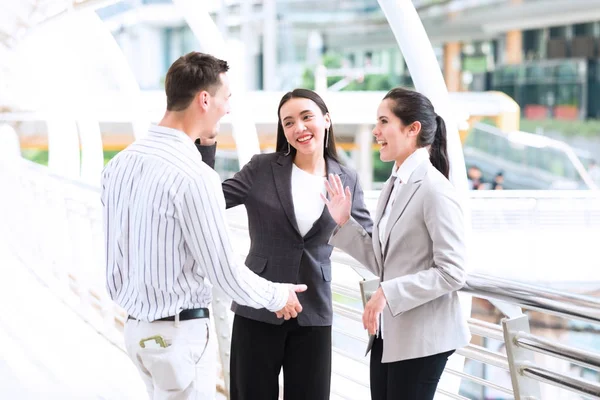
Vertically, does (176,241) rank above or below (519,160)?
above

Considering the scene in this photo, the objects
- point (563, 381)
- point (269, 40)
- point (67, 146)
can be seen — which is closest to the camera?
point (563, 381)

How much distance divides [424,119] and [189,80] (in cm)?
54

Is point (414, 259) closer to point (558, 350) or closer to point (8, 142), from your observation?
point (558, 350)

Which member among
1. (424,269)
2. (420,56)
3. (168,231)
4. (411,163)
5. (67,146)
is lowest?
(67,146)

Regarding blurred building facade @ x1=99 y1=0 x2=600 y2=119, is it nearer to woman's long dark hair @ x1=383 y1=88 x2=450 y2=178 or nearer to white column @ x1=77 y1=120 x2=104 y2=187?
white column @ x1=77 y1=120 x2=104 y2=187

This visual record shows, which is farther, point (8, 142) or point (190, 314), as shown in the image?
point (8, 142)

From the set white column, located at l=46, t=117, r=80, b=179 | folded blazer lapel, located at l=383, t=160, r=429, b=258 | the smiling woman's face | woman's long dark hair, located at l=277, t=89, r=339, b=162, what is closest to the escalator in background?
white column, located at l=46, t=117, r=80, b=179

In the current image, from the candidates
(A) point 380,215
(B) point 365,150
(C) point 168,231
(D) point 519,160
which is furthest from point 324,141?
(B) point 365,150

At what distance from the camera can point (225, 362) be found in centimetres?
285

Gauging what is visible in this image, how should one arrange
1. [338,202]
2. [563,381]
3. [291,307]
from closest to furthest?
[563,381], [291,307], [338,202]

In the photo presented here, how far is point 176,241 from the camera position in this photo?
1.76 m

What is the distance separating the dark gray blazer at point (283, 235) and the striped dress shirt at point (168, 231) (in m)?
0.30

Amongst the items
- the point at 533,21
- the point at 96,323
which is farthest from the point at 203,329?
the point at 533,21

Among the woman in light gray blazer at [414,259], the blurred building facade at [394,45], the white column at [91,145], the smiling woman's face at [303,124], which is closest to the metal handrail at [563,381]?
the woman in light gray blazer at [414,259]
